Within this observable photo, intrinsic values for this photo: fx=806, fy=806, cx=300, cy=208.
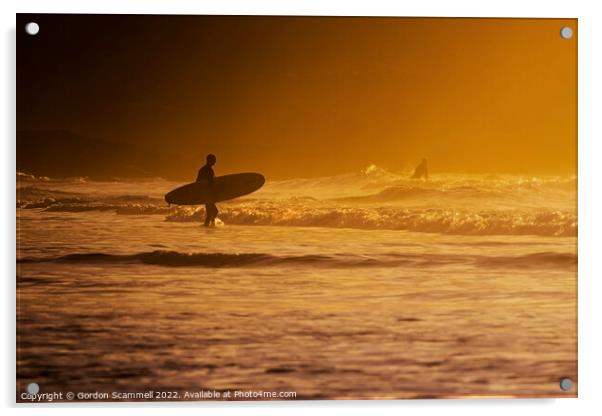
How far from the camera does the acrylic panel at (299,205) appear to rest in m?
2.96

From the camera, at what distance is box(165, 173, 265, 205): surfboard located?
10.1 feet

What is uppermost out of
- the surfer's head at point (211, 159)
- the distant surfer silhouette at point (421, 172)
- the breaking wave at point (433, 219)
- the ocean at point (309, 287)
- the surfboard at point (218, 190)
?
the surfer's head at point (211, 159)

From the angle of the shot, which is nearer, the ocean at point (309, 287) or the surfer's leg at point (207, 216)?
the ocean at point (309, 287)

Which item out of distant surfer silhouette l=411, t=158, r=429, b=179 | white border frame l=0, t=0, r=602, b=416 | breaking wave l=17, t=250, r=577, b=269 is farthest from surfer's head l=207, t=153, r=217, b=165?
distant surfer silhouette l=411, t=158, r=429, b=179

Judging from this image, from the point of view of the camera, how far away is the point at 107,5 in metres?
3.09

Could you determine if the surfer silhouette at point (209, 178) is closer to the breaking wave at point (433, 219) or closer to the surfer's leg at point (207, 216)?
the surfer's leg at point (207, 216)

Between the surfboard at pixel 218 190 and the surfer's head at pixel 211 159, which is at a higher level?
the surfer's head at pixel 211 159

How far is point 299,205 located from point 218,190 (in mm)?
315

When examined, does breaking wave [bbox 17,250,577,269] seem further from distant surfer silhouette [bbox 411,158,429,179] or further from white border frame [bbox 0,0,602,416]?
distant surfer silhouette [bbox 411,158,429,179]

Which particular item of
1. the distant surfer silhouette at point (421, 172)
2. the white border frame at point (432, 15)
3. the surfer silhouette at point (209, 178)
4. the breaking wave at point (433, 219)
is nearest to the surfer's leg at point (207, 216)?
the surfer silhouette at point (209, 178)
